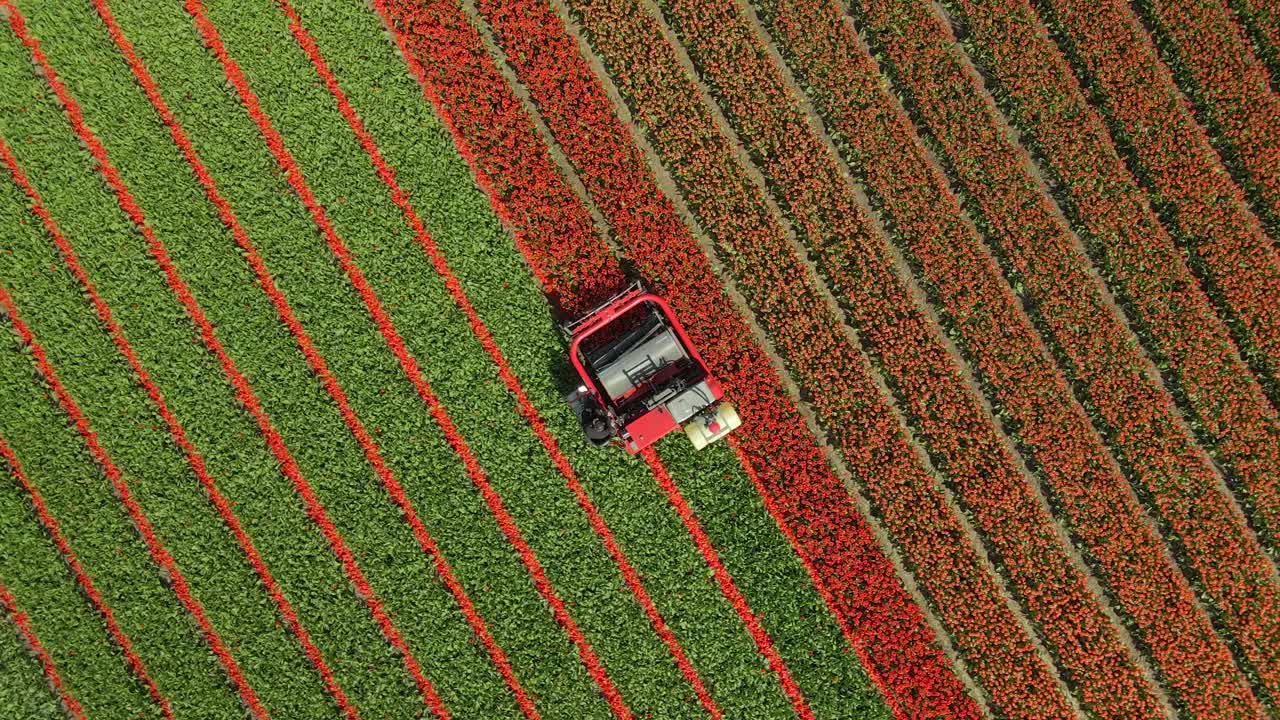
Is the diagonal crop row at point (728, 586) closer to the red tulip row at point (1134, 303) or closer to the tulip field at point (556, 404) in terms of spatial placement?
the tulip field at point (556, 404)

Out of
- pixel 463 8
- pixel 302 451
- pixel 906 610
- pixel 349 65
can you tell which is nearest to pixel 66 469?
pixel 302 451

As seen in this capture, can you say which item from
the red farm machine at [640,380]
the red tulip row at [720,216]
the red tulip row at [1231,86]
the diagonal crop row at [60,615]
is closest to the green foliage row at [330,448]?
the diagonal crop row at [60,615]

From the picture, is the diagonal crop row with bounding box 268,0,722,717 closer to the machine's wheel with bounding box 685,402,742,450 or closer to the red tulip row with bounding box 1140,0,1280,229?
the machine's wheel with bounding box 685,402,742,450

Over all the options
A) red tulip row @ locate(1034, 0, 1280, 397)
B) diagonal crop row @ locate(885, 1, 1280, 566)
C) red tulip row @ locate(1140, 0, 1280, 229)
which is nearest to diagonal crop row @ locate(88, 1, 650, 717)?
diagonal crop row @ locate(885, 1, 1280, 566)

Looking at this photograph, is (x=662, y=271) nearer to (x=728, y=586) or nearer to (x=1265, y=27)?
(x=728, y=586)

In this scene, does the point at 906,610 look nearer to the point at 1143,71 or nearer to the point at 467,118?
the point at 1143,71

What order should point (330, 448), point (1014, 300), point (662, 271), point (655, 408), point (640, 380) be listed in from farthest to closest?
point (1014, 300)
point (662, 271)
point (330, 448)
point (640, 380)
point (655, 408)

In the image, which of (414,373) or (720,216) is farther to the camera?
(720,216)

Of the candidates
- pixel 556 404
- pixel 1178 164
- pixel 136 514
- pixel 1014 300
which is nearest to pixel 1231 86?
pixel 1178 164
